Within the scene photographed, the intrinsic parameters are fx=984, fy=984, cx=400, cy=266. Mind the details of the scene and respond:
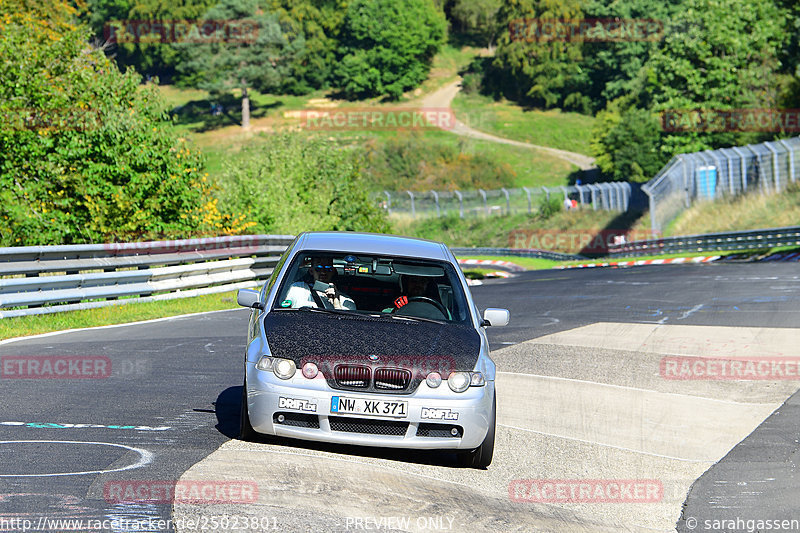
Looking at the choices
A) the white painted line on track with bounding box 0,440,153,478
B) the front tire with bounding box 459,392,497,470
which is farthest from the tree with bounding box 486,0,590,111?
the white painted line on track with bounding box 0,440,153,478

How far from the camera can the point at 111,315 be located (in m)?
16.0

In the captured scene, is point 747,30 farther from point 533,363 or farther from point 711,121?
point 533,363

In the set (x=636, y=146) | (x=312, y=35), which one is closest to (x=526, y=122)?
(x=312, y=35)

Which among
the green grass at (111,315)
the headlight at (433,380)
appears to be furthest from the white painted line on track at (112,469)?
the green grass at (111,315)

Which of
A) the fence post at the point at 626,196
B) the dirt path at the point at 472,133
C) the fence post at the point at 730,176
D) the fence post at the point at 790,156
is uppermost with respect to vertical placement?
the fence post at the point at 790,156

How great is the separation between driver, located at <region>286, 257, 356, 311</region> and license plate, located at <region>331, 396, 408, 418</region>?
53.0 inches

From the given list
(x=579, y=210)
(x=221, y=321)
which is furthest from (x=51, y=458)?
(x=579, y=210)

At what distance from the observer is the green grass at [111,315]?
1388 centimetres

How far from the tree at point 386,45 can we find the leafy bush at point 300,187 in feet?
268

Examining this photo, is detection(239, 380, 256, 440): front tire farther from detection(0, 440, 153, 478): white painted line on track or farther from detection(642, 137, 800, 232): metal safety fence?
Answer: detection(642, 137, 800, 232): metal safety fence

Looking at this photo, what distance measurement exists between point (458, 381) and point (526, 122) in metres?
108

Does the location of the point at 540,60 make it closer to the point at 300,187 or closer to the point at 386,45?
the point at 386,45

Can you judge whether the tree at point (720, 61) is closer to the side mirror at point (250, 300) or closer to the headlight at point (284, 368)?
the side mirror at point (250, 300)

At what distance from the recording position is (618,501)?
269 inches
